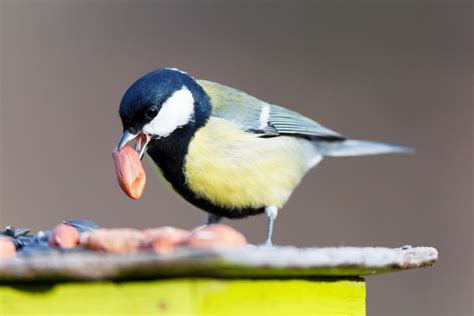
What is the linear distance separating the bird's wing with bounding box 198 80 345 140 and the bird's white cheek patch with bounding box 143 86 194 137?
0.35ft

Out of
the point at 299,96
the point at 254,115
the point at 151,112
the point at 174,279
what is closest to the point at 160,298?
the point at 174,279

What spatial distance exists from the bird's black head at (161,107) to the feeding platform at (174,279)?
760mm

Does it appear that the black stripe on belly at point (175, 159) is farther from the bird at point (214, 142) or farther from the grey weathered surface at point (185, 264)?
the grey weathered surface at point (185, 264)

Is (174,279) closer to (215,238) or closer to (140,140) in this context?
(215,238)

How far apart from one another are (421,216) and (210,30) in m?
1.26

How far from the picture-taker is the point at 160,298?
44.3 inches

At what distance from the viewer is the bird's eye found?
6.56 ft

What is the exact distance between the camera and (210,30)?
3.96m

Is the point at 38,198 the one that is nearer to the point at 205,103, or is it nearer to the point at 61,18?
the point at 61,18

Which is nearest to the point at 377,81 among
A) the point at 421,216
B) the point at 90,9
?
the point at 421,216

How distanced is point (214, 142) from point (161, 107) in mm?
206

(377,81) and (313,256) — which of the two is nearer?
(313,256)

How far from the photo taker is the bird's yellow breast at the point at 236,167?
216 centimetres

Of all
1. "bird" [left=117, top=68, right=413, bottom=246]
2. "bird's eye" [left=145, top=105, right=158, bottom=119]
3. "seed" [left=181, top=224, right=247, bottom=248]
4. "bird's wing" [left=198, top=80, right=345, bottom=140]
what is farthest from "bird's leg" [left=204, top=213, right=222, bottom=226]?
"seed" [left=181, top=224, right=247, bottom=248]
